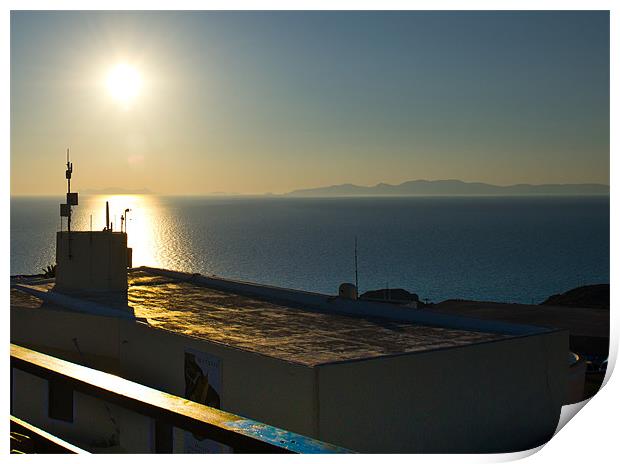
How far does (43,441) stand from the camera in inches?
59.1

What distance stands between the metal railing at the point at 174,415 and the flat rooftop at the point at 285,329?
5972 millimetres

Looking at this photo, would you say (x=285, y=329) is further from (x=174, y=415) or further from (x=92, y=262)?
(x=174, y=415)

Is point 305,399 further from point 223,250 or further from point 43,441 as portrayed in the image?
point 223,250

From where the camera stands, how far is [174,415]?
3.87 feet

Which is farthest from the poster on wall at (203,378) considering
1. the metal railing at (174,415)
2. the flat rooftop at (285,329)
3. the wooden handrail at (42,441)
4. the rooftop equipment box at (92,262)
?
the metal railing at (174,415)

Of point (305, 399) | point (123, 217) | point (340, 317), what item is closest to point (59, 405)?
point (305, 399)

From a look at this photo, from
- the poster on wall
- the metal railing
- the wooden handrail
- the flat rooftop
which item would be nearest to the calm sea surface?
the flat rooftop

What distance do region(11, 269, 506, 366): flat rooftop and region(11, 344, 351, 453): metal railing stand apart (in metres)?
5.97

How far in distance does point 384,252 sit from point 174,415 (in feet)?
324

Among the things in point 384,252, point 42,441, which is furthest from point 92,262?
point 384,252

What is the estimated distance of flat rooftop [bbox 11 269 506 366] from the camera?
8.27 meters

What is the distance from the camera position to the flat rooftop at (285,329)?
8273 millimetres

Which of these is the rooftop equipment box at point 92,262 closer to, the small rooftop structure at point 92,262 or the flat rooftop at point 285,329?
the small rooftop structure at point 92,262

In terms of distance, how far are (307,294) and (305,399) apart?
16.2ft
